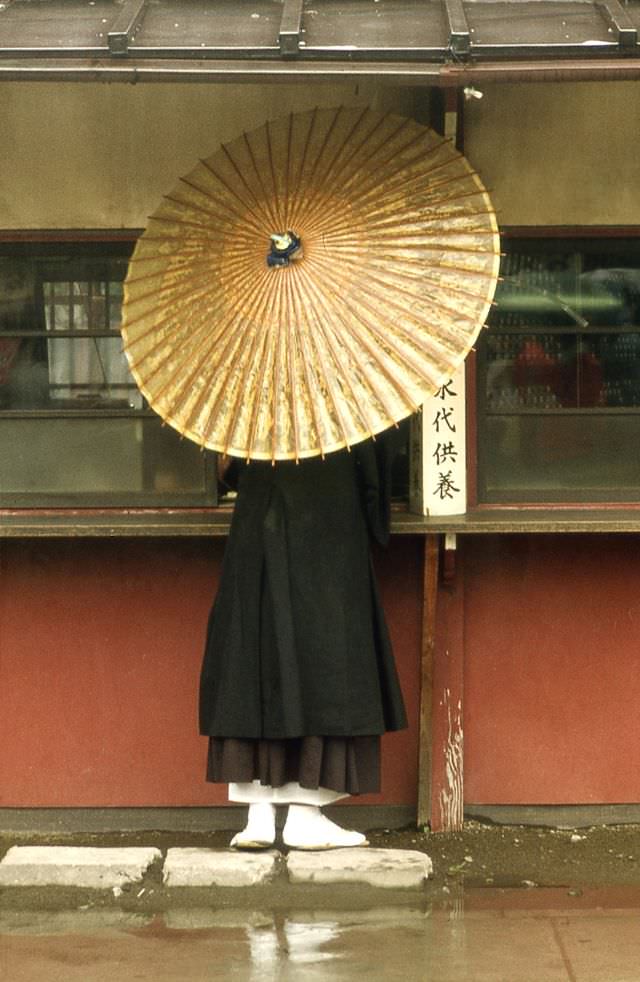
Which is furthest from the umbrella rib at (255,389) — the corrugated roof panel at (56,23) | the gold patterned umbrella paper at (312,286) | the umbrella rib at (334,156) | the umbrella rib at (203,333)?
the corrugated roof panel at (56,23)

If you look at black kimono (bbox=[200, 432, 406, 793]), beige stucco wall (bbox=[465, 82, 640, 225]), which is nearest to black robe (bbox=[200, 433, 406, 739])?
black kimono (bbox=[200, 432, 406, 793])

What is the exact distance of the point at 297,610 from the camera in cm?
635

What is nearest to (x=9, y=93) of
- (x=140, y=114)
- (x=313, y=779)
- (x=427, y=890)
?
(x=140, y=114)

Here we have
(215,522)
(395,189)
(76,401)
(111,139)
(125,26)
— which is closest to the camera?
(125,26)

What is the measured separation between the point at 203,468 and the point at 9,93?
175 centimetres

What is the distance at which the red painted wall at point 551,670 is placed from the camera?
714cm

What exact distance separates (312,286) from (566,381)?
1518 mm

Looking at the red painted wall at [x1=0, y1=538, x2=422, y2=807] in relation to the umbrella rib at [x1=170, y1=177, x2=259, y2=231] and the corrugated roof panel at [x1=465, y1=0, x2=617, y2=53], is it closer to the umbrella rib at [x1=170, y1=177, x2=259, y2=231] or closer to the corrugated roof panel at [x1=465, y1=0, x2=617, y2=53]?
the umbrella rib at [x1=170, y1=177, x2=259, y2=231]

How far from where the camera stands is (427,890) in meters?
6.47

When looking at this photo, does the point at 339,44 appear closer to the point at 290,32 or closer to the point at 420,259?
the point at 290,32

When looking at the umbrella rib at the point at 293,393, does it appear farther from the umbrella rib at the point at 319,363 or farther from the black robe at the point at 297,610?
the black robe at the point at 297,610

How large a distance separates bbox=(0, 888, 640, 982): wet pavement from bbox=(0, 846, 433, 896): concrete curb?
118 millimetres

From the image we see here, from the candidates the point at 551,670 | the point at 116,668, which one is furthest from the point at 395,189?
the point at 116,668

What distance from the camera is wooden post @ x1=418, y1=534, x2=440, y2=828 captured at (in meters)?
6.78
